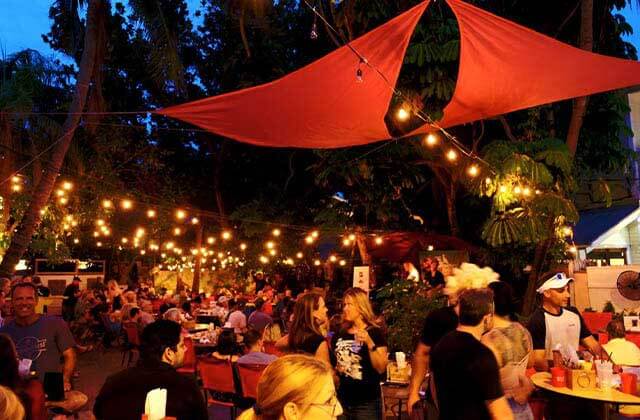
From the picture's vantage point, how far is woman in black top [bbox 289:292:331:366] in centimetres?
407

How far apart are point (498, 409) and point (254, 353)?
130 inches

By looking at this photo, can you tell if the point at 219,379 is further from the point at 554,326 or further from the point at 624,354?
the point at 624,354

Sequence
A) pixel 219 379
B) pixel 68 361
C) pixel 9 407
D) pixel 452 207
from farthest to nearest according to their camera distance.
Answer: pixel 452 207, pixel 219 379, pixel 68 361, pixel 9 407

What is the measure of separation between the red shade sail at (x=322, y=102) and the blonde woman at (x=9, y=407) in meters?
4.14

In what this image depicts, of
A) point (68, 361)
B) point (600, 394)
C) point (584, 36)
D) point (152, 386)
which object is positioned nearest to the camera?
point (152, 386)

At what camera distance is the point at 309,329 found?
414cm

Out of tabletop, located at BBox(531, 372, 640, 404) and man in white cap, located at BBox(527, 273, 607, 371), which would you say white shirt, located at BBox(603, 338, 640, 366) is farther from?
tabletop, located at BBox(531, 372, 640, 404)

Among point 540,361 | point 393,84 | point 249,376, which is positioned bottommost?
point 249,376

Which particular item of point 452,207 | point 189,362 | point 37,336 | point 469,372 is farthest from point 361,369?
point 452,207

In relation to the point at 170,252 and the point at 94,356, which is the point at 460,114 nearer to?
the point at 94,356

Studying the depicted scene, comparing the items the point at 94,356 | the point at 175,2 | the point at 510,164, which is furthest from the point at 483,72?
the point at 94,356

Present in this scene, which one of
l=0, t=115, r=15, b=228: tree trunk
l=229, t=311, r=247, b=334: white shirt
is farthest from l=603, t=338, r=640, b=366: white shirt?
l=0, t=115, r=15, b=228: tree trunk

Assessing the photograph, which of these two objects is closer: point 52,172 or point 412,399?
point 412,399

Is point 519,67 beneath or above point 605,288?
above
